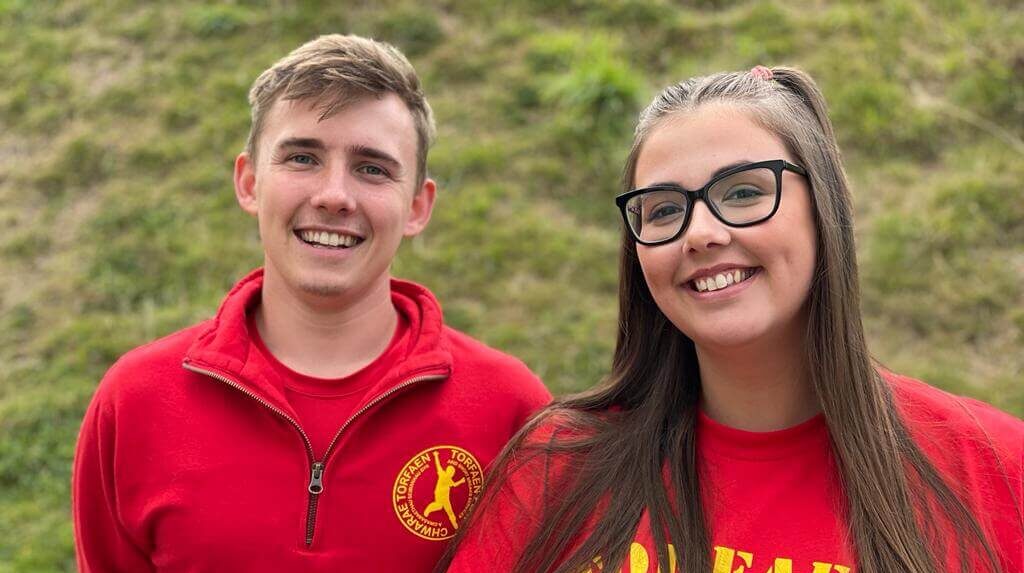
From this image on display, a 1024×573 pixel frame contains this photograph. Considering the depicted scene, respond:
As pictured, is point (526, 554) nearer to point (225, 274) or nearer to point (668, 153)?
point (668, 153)

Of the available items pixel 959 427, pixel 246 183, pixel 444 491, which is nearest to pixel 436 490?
pixel 444 491

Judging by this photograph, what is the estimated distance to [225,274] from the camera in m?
5.40

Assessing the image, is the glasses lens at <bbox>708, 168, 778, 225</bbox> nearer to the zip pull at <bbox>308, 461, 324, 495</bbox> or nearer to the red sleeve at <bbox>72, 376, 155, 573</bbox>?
the zip pull at <bbox>308, 461, 324, 495</bbox>

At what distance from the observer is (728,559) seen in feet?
7.27

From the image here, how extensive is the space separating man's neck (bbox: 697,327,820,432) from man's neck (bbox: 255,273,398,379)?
90cm

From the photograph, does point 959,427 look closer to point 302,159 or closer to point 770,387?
point 770,387

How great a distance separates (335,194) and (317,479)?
697 millimetres

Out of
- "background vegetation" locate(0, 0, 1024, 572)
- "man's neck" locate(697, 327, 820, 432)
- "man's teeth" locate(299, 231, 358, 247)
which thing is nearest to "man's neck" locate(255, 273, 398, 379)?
"man's teeth" locate(299, 231, 358, 247)

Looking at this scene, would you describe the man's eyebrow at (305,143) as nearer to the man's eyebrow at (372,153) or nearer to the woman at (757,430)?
the man's eyebrow at (372,153)

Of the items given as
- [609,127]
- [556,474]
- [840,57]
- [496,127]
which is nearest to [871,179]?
[840,57]

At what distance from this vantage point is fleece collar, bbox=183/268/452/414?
8.38ft

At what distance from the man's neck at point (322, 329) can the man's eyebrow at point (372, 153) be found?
330 mm

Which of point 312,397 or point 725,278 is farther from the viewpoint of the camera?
point 312,397

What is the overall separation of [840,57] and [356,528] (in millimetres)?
4738
